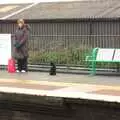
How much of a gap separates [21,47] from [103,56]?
2467 mm

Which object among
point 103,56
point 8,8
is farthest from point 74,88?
point 8,8

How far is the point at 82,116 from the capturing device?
890 centimetres

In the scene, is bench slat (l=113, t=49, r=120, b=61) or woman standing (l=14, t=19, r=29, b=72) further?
woman standing (l=14, t=19, r=29, b=72)

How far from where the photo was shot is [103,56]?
580 inches

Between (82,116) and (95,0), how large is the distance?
22934 millimetres

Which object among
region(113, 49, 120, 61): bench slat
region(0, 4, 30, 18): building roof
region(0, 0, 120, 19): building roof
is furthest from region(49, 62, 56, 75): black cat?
region(0, 4, 30, 18): building roof

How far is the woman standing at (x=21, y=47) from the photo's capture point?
15200 millimetres

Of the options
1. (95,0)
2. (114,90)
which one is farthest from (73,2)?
(114,90)

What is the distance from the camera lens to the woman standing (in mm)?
15200

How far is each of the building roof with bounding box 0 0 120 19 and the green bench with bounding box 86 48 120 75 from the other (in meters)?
11.2

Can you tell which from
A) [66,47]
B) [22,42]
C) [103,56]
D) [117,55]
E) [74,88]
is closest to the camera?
[74,88]

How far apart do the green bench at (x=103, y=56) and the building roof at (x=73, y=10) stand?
11225 millimetres

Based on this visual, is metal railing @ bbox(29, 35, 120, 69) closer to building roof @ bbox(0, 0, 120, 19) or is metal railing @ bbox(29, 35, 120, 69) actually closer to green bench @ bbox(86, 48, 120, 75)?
green bench @ bbox(86, 48, 120, 75)

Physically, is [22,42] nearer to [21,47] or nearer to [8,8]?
[21,47]
